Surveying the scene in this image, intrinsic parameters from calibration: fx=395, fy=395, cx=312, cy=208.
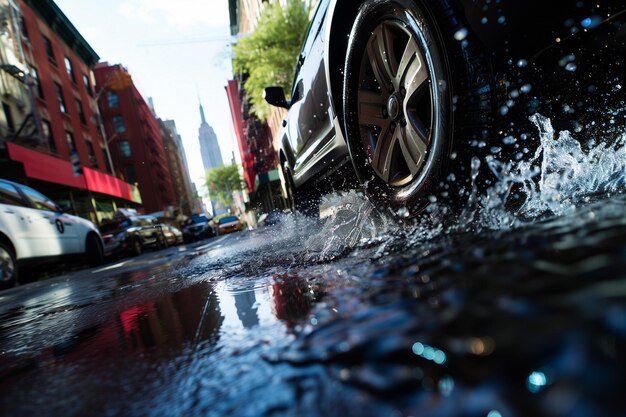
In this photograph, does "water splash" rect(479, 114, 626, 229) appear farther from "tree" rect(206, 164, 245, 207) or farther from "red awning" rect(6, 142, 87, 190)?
"tree" rect(206, 164, 245, 207)

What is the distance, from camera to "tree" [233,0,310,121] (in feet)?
56.1

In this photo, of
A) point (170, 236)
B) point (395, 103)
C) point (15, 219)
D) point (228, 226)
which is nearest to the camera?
point (395, 103)

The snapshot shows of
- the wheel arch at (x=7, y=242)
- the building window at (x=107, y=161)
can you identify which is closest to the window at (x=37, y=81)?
the building window at (x=107, y=161)

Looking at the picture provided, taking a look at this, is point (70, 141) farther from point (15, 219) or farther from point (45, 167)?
point (15, 219)

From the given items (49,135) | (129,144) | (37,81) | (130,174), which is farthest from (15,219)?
(129,144)

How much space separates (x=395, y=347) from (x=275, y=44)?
18.6 meters

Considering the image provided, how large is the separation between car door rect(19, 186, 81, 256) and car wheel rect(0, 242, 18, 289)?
0.47 meters


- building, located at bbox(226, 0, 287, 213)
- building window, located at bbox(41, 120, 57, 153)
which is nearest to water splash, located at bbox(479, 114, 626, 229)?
building window, located at bbox(41, 120, 57, 153)

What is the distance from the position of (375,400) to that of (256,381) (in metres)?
0.27

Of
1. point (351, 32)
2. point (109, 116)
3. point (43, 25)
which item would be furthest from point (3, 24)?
point (109, 116)

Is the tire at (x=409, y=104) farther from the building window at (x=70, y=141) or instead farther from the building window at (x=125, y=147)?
the building window at (x=125, y=147)

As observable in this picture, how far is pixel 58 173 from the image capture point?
18562 millimetres

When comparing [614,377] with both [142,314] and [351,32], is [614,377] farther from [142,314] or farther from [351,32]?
[351,32]

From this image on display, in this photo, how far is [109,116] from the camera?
1654 inches
